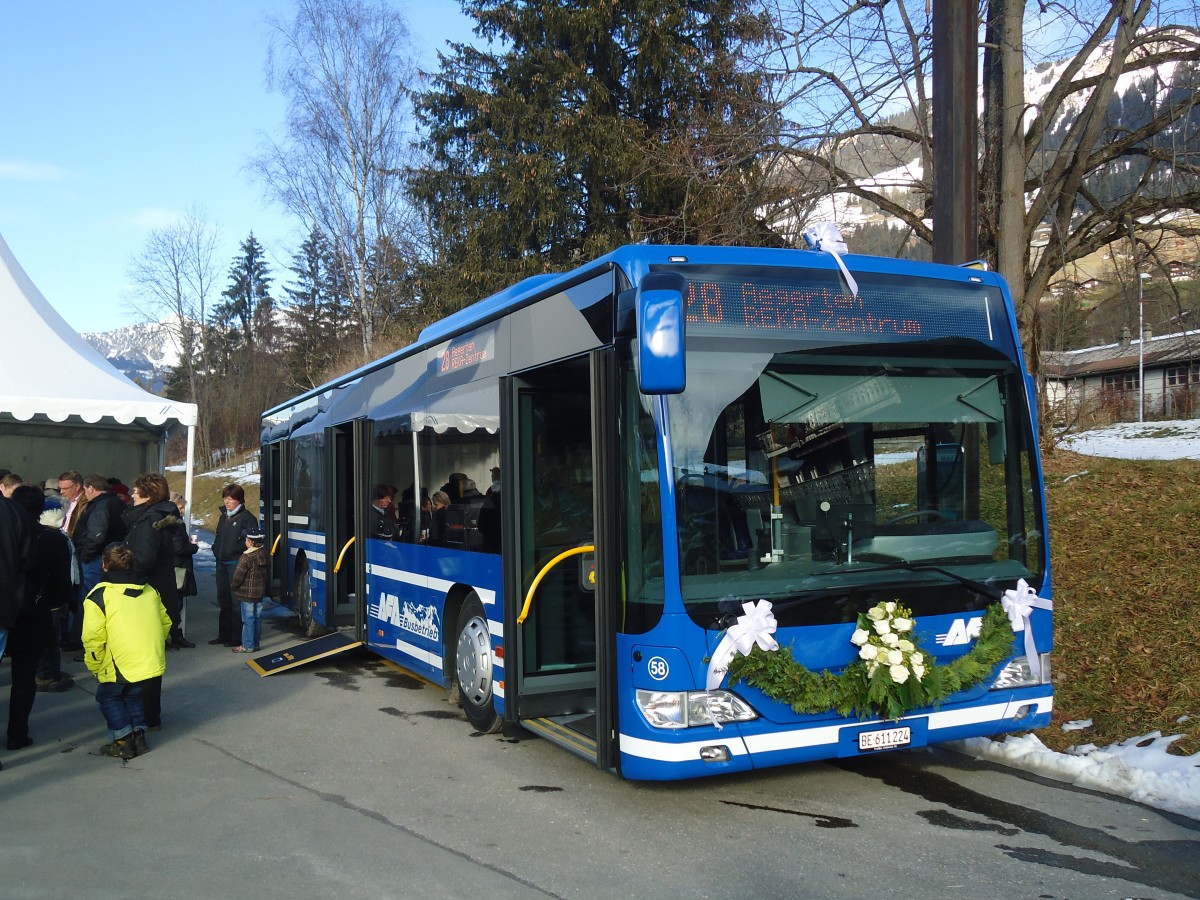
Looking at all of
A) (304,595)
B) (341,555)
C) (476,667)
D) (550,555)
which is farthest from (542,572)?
(304,595)

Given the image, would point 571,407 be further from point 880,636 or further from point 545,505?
point 880,636

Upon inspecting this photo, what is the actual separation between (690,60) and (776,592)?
17608 millimetres

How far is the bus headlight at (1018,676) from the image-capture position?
19.2ft

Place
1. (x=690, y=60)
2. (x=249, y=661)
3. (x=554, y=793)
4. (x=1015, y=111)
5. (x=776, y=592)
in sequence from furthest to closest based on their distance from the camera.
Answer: (x=690, y=60) < (x=1015, y=111) < (x=249, y=661) < (x=554, y=793) < (x=776, y=592)

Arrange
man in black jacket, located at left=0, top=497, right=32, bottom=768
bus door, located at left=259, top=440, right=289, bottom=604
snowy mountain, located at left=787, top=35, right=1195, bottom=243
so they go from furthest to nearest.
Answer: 1. bus door, located at left=259, top=440, right=289, bottom=604
2. snowy mountain, located at left=787, top=35, right=1195, bottom=243
3. man in black jacket, located at left=0, top=497, right=32, bottom=768

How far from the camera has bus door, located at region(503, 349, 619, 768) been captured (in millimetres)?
6426

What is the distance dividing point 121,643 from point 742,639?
418cm

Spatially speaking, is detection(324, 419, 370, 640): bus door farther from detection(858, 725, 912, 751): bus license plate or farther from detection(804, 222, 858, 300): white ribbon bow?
detection(858, 725, 912, 751): bus license plate

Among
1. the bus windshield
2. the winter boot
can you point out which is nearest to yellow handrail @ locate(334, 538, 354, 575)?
the winter boot

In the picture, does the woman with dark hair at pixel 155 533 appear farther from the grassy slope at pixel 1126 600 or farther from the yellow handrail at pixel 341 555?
the grassy slope at pixel 1126 600

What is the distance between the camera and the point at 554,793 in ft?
20.1

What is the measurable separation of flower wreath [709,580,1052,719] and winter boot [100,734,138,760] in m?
4.25

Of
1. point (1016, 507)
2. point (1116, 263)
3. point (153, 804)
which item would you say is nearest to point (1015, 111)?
point (1116, 263)

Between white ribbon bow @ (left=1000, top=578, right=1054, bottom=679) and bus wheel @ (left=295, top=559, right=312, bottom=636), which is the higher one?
white ribbon bow @ (left=1000, top=578, right=1054, bottom=679)
